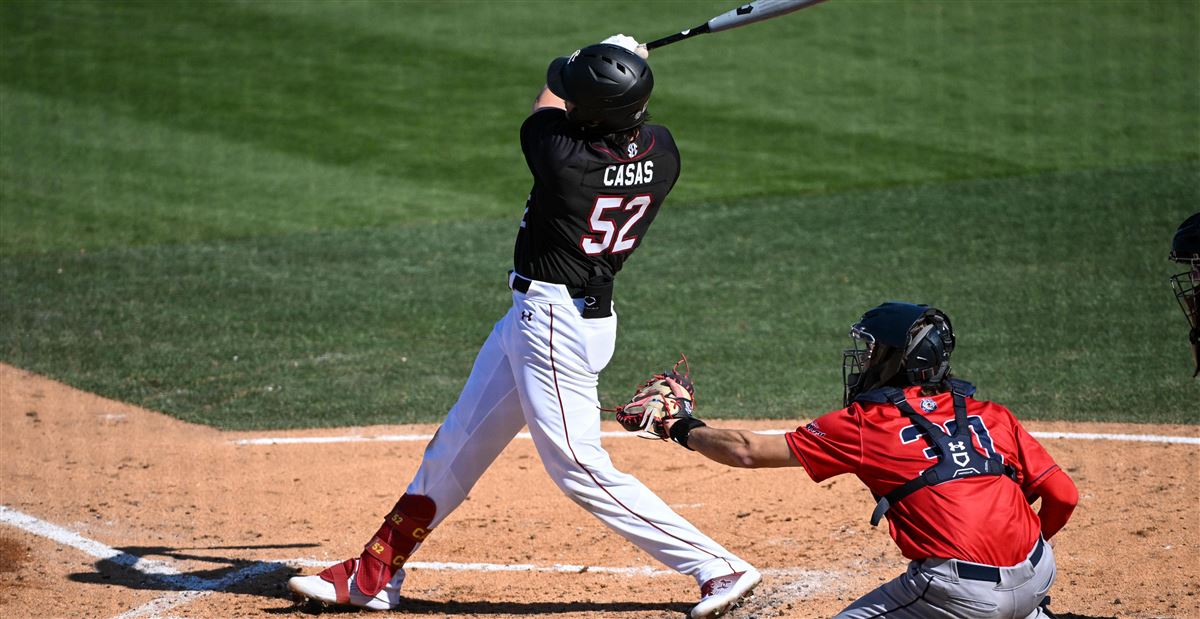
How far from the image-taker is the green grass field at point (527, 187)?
328 inches

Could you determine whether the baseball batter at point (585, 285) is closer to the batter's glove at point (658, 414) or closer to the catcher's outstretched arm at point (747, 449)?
the batter's glove at point (658, 414)

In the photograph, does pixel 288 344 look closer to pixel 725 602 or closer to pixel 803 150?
pixel 725 602

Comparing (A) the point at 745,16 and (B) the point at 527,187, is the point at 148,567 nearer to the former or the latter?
(A) the point at 745,16

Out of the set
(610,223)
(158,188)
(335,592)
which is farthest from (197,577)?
(158,188)

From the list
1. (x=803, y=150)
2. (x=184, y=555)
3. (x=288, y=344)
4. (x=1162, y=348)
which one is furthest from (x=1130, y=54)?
(x=184, y=555)

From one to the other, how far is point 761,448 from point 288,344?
572 cm

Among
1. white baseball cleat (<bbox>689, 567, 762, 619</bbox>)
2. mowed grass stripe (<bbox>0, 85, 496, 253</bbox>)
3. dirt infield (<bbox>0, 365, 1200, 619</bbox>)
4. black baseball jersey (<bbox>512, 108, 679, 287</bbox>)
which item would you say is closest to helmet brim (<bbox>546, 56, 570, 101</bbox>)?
black baseball jersey (<bbox>512, 108, 679, 287</bbox>)

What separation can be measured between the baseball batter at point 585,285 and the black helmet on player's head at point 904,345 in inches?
41.9

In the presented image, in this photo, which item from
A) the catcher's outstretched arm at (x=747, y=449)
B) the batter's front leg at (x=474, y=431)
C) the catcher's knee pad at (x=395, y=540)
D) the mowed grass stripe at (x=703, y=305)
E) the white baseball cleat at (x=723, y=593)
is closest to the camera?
the catcher's outstretched arm at (x=747, y=449)

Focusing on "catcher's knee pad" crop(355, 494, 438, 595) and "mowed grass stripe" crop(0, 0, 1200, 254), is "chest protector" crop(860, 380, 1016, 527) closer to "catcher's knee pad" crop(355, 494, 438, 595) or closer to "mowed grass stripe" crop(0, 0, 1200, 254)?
"catcher's knee pad" crop(355, 494, 438, 595)

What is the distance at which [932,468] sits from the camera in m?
3.62

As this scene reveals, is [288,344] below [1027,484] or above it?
below

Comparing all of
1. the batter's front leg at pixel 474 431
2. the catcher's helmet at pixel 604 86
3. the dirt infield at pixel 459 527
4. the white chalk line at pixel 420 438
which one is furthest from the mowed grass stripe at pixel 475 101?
the catcher's helmet at pixel 604 86

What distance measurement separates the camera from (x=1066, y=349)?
333 inches
